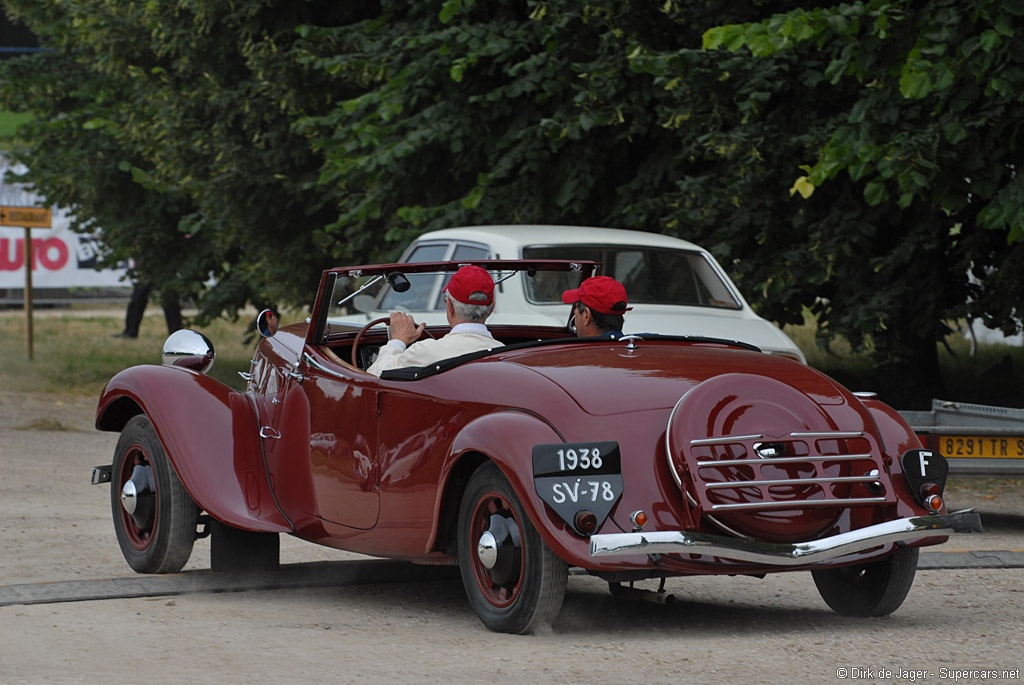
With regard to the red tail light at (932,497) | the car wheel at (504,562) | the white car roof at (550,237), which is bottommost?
the car wheel at (504,562)

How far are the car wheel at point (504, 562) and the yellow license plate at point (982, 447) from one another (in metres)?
4.38

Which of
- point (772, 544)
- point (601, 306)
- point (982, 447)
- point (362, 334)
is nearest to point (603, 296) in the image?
point (601, 306)

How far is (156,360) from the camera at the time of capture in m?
23.3

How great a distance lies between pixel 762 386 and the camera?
5.17 m

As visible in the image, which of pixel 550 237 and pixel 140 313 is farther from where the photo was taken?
pixel 140 313

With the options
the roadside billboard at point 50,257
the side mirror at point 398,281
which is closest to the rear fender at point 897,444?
the side mirror at point 398,281

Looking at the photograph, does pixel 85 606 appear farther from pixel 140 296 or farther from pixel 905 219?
pixel 140 296

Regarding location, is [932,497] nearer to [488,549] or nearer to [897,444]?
[897,444]

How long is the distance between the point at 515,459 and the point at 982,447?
477 centimetres

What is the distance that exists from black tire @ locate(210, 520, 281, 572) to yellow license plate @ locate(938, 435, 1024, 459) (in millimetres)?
4086

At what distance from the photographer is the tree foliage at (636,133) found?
35.1ft

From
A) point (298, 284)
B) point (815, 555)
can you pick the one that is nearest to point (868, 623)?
point (815, 555)

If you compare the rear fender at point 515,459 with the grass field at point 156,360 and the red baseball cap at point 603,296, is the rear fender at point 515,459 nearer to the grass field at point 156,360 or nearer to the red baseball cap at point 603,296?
the red baseball cap at point 603,296

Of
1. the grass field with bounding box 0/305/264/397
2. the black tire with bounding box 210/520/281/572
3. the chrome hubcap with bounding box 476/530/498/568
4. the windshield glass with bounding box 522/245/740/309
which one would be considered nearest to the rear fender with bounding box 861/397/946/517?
the chrome hubcap with bounding box 476/530/498/568
